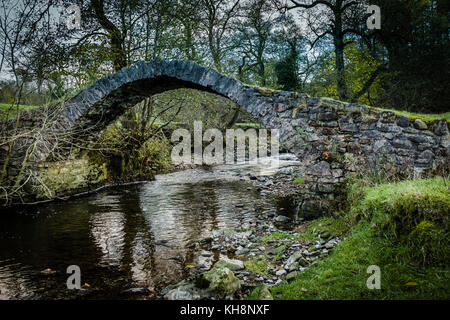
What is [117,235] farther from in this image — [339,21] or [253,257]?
[339,21]

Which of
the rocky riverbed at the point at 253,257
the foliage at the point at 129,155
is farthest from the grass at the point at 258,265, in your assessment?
the foliage at the point at 129,155

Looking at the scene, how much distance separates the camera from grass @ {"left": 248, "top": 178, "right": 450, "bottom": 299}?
222 cm

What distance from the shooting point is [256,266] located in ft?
11.0

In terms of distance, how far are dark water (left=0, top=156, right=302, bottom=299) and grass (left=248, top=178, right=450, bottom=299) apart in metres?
1.67

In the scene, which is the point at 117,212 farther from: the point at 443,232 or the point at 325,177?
the point at 443,232

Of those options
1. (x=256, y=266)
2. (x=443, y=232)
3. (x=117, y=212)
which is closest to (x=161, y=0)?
(x=117, y=212)

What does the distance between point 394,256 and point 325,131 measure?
287 centimetres

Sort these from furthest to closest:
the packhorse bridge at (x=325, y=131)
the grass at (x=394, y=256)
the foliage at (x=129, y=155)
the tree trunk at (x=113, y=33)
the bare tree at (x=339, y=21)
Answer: the bare tree at (x=339, y=21) → the foliage at (x=129, y=155) → the tree trunk at (x=113, y=33) → the packhorse bridge at (x=325, y=131) → the grass at (x=394, y=256)

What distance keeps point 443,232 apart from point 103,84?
24.0 ft

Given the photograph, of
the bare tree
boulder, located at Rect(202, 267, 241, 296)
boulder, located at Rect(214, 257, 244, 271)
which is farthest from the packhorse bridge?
the bare tree

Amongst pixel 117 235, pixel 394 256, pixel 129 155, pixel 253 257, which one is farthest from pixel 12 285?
pixel 129 155

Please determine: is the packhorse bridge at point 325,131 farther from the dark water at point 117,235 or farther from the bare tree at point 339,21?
the bare tree at point 339,21

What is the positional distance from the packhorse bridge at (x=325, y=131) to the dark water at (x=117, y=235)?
4.85 ft

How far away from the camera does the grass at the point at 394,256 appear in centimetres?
222
